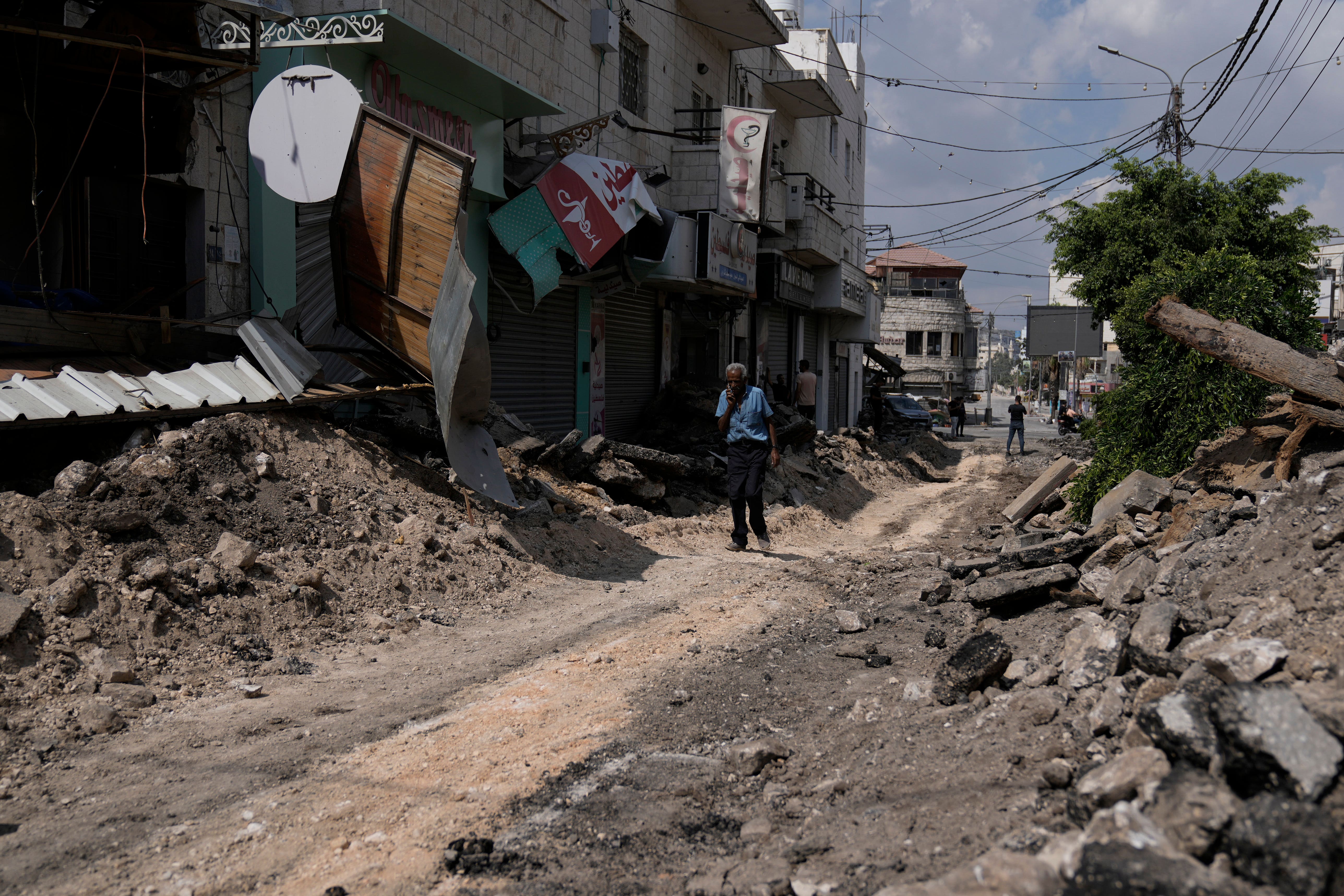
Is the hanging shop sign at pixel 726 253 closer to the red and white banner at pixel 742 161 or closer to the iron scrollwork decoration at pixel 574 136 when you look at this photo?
the red and white banner at pixel 742 161

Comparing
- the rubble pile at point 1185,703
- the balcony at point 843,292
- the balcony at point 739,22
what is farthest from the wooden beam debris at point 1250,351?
the balcony at point 843,292

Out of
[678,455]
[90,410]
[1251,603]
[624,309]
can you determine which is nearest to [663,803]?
[1251,603]

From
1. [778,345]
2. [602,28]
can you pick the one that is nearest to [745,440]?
[602,28]

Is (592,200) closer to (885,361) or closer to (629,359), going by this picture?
(629,359)

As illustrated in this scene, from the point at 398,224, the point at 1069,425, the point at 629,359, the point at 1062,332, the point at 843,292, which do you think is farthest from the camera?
the point at 1062,332

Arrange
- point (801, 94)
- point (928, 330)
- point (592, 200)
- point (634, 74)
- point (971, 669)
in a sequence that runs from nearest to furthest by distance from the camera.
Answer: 1. point (971, 669)
2. point (592, 200)
3. point (634, 74)
4. point (801, 94)
5. point (928, 330)

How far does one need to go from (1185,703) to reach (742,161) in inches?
604

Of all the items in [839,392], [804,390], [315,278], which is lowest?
[804,390]

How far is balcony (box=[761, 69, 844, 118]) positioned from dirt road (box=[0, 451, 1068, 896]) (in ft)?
63.5

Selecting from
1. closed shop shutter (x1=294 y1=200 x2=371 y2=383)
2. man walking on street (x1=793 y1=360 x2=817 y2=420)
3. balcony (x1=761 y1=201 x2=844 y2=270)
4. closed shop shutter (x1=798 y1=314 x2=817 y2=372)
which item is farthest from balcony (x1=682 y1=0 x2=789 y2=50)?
closed shop shutter (x1=294 y1=200 x2=371 y2=383)

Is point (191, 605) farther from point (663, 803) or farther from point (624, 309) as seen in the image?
point (624, 309)

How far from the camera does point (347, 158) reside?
7996 mm

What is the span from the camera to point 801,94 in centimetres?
2330

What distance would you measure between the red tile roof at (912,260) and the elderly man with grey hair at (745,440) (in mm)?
57971
